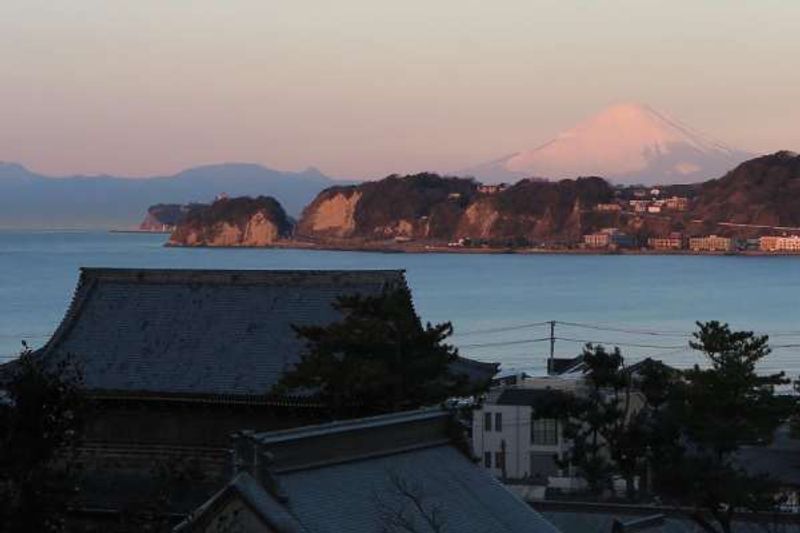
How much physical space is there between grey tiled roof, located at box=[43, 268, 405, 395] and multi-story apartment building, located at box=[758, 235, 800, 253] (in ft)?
520

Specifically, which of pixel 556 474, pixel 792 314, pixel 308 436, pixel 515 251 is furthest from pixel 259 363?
pixel 515 251

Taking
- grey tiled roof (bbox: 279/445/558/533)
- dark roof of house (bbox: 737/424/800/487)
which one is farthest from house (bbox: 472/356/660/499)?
grey tiled roof (bbox: 279/445/558/533)

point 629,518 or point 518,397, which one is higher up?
point 629,518

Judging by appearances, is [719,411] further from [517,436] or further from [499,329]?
[499,329]

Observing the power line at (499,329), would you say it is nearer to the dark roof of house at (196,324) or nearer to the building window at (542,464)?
the building window at (542,464)

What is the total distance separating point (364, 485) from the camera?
10.8 metres

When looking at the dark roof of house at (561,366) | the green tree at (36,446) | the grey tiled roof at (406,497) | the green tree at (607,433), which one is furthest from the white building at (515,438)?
the green tree at (36,446)

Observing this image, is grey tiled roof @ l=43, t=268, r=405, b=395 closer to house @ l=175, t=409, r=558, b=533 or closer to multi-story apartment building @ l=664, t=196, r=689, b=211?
house @ l=175, t=409, r=558, b=533

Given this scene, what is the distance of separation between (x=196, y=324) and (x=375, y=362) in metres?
Result: 2.60

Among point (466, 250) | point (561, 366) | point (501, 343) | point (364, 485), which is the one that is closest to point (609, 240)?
point (466, 250)

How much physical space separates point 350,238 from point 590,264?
44.9 meters

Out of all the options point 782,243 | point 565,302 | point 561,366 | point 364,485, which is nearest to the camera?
point 364,485

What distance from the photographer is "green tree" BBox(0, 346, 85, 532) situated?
6.99 metres

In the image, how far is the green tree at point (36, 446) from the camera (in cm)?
699
